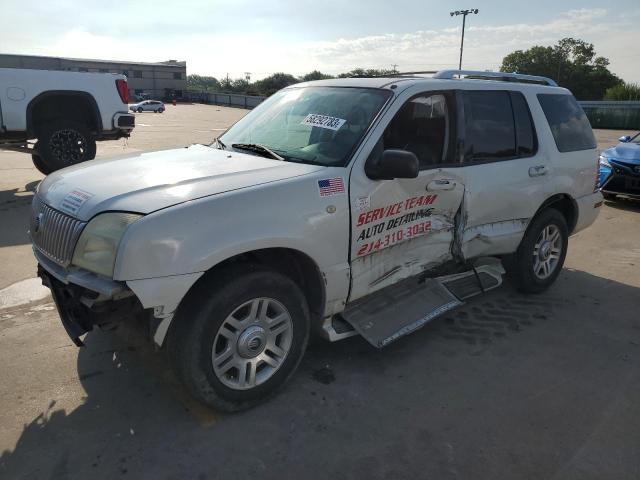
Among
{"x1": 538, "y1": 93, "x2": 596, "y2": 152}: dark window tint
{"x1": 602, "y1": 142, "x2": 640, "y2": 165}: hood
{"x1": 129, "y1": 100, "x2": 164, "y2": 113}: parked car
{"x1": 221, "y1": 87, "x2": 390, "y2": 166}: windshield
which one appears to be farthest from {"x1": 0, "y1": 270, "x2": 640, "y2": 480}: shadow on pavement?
{"x1": 129, "y1": 100, "x2": 164, "y2": 113}: parked car

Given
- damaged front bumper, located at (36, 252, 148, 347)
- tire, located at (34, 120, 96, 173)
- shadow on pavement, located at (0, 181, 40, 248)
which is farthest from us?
tire, located at (34, 120, 96, 173)

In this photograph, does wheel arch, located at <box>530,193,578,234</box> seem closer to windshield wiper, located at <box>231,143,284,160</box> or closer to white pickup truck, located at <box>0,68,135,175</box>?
windshield wiper, located at <box>231,143,284,160</box>

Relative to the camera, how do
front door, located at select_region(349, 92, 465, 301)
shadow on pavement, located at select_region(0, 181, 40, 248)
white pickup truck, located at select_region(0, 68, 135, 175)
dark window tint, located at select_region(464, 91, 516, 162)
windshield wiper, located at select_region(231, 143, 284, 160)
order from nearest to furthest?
front door, located at select_region(349, 92, 465, 301) → windshield wiper, located at select_region(231, 143, 284, 160) → dark window tint, located at select_region(464, 91, 516, 162) → shadow on pavement, located at select_region(0, 181, 40, 248) → white pickup truck, located at select_region(0, 68, 135, 175)

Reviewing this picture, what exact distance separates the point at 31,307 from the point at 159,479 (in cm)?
Result: 248

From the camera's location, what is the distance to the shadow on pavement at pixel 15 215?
593 centimetres

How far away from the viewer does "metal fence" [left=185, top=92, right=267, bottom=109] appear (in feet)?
203

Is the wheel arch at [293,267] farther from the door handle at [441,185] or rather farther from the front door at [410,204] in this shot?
the door handle at [441,185]

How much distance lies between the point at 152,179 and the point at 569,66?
97.3 meters

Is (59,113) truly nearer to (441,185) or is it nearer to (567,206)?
(441,185)

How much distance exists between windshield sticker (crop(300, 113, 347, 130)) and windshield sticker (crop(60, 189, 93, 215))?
5.03 feet

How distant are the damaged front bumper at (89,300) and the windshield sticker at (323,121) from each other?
169 centimetres

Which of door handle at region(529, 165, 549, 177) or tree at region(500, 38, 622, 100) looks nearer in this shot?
door handle at region(529, 165, 549, 177)

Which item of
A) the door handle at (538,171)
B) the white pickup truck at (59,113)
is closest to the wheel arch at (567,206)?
the door handle at (538,171)

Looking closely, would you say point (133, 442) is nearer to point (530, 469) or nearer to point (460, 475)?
point (460, 475)
